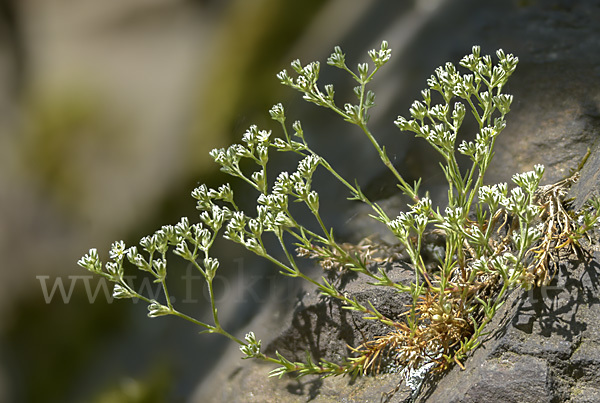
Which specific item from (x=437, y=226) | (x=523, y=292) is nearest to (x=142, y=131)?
(x=437, y=226)

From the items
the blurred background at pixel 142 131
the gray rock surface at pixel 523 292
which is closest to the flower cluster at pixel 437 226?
the gray rock surface at pixel 523 292

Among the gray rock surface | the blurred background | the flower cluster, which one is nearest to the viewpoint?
the gray rock surface

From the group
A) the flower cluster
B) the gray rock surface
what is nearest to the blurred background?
the gray rock surface

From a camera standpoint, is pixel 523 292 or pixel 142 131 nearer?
pixel 523 292

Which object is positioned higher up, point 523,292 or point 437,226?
point 437,226

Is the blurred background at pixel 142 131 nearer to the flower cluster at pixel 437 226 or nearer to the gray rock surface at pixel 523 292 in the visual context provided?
the gray rock surface at pixel 523 292

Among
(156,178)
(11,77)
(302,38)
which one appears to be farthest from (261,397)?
(11,77)

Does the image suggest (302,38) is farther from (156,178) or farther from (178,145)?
(156,178)

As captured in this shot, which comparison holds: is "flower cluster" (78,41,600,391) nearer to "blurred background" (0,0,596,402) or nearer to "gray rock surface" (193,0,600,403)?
"gray rock surface" (193,0,600,403)

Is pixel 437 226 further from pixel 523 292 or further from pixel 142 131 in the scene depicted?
pixel 142 131

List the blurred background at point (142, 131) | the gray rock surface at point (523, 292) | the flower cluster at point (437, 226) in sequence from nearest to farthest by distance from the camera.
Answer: the gray rock surface at point (523, 292) < the flower cluster at point (437, 226) < the blurred background at point (142, 131)
